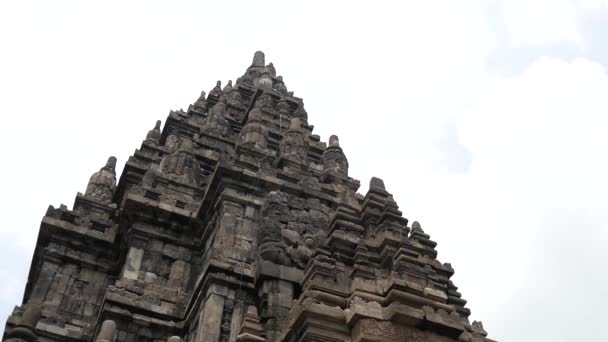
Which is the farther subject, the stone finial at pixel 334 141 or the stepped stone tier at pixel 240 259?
the stone finial at pixel 334 141

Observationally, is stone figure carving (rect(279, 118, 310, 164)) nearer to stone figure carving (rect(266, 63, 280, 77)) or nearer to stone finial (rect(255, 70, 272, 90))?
stone finial (rect(255, 70, 272, 90))

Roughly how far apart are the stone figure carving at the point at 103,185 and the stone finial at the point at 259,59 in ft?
42.2

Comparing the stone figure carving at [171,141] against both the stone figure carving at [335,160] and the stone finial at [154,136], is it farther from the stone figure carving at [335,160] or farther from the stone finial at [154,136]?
the stone figure carving at [335,160]

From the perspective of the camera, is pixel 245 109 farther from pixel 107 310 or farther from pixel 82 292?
pixel 107 310

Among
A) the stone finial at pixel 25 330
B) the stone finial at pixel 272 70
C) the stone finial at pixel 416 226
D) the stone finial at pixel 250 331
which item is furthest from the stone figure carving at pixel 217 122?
the stone finial at pixel 250 331

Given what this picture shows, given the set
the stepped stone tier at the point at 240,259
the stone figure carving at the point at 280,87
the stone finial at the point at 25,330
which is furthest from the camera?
the stone figure carving at the point at 280,87

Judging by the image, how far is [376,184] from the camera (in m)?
12.2

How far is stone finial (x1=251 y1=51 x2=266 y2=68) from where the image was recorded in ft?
115

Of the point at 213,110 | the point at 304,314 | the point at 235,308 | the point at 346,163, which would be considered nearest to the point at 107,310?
the point at 235,308

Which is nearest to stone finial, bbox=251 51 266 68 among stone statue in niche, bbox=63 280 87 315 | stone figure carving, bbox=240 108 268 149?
stone figure carving, bbox=240 108 268 149

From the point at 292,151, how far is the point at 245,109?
9702mm

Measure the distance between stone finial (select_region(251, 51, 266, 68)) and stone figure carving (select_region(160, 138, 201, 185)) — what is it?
15848 millimetres

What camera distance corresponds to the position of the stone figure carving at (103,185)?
2181 cm

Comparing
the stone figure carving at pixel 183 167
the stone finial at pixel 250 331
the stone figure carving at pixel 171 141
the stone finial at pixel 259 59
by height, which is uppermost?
the stone finial at pixel 259 59
